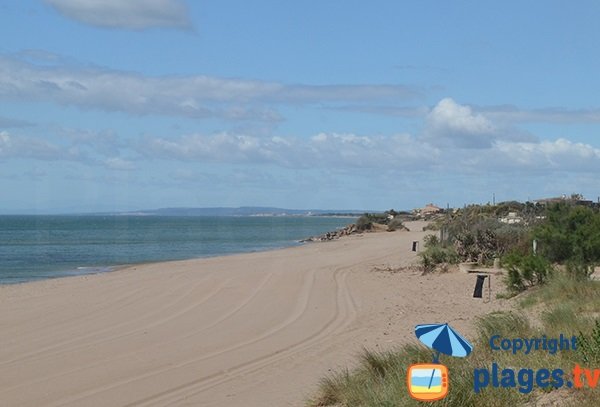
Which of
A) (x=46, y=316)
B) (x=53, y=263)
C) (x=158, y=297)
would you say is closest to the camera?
(x=46, y=316)

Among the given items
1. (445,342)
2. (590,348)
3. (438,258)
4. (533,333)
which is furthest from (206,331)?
(438,258)

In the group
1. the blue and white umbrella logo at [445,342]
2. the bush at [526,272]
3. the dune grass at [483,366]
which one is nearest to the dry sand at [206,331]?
the bush at [526,272]

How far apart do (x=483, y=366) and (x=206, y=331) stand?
8.51 m

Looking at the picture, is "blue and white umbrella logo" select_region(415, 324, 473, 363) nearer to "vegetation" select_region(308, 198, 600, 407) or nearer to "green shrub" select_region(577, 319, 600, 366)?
"vegetation" select_region(308, 198, 600, 407)

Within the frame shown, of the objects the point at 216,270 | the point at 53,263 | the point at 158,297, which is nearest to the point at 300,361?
the point at 158,297

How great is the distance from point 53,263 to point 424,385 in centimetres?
3780

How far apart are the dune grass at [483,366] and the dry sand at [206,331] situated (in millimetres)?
947

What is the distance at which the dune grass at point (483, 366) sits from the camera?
23.0ft

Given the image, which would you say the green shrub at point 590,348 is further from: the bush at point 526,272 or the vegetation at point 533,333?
the bush at point 526,272

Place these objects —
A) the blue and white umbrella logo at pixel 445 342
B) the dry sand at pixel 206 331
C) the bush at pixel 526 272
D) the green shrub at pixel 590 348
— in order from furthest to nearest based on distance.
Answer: the bush at pixel 526 272 < the dry sand at pixel 206 331 < the green shrub at pixel 590 348 < the blue and white umbrella logo at pixel 445 342

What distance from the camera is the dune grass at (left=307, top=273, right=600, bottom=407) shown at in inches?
276

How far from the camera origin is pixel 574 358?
26.0 ft

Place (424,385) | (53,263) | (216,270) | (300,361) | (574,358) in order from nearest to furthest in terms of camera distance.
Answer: (424,385) < (574,358) < (300,361) < (216,270) < (53,263)

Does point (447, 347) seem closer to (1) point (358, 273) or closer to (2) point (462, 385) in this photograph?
→ (2) point (462, 385)
